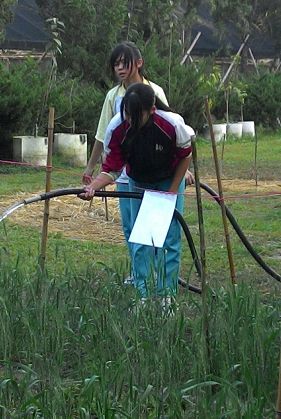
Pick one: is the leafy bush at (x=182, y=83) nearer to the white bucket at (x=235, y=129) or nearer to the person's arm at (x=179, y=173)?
the white bucket at (x=235, y=129)

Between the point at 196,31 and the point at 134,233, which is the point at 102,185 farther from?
the point at 196,31

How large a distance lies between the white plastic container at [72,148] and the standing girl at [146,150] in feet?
32.5

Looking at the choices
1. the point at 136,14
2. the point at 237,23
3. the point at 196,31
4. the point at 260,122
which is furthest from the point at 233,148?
the point at 196,31

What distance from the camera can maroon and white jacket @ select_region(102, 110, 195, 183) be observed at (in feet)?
17.6

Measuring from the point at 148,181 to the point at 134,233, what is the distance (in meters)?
0.69

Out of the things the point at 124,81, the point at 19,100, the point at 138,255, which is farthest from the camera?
the point at 19,100

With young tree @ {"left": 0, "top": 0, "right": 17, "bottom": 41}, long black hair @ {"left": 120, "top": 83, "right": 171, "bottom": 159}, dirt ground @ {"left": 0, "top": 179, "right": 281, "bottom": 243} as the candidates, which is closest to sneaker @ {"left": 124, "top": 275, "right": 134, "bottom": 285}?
long black hair @ {"left": 120, "top": 83, "right": 171, "bottom": 159}

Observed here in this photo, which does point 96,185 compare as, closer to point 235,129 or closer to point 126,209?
point 126,209

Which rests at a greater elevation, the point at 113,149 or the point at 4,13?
the point at 4,13

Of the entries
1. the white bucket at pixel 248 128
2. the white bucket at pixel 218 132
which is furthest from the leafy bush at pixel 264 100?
the white bucket at pixel 218 132

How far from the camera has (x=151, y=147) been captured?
5.38 meters

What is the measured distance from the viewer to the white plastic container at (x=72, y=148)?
1545cm

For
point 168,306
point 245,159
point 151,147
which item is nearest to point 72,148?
point 245,159

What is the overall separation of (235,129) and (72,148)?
274 inches
